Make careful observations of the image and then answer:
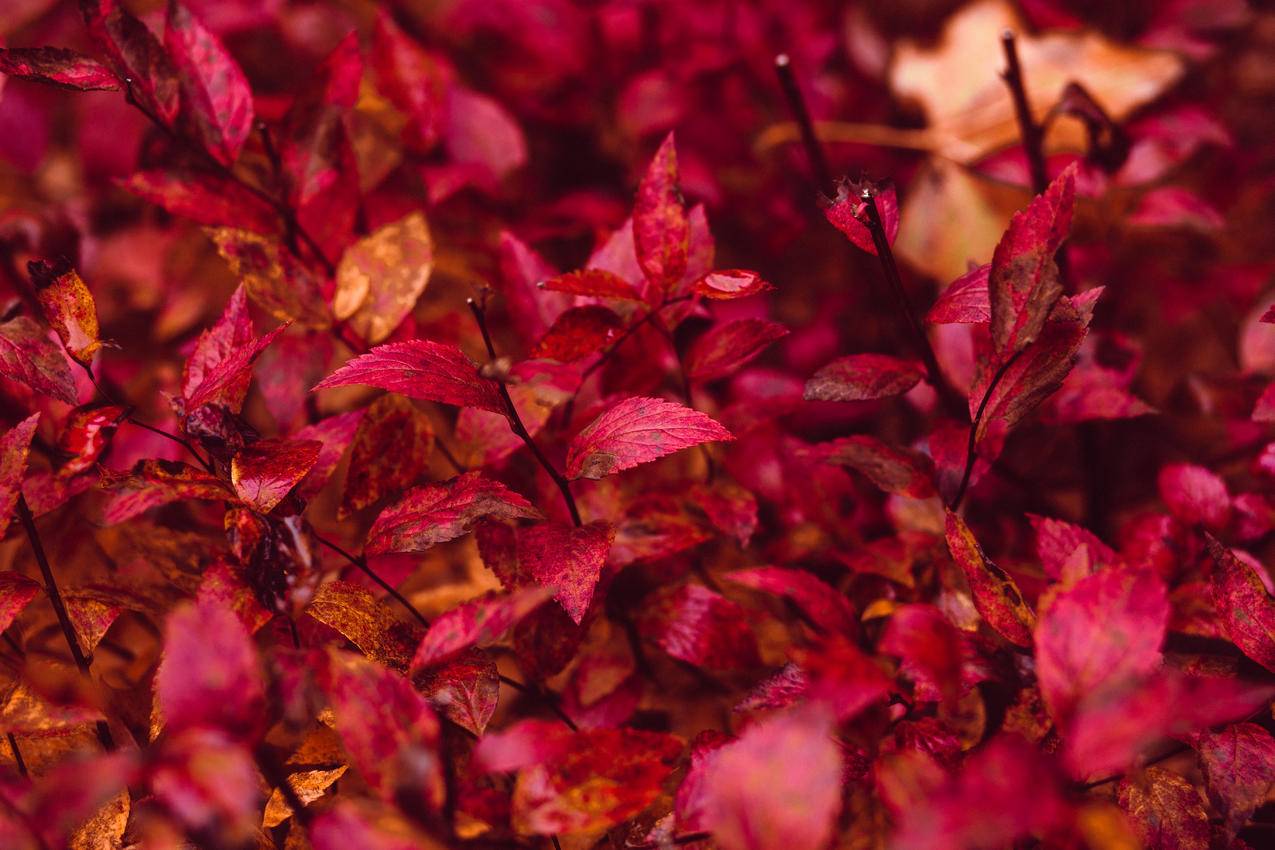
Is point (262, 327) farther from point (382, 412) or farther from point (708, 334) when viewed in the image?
point (708, 334)

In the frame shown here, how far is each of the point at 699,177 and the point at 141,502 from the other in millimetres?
668

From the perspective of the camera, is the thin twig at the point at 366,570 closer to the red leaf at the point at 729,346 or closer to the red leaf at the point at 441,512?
the red leaf at the point at 441,512

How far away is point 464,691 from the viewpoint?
1.85 feet

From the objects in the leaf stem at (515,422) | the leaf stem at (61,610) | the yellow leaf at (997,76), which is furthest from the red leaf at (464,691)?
the yellow leaf at (997,76)

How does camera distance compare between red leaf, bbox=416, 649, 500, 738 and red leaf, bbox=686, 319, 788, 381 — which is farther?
red leaf, bbox=686, 319, 788, 381

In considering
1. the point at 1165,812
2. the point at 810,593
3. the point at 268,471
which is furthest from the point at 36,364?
the point at 1165,812

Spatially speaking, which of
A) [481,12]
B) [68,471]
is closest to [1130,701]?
[68,471]

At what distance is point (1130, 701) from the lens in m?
0.40

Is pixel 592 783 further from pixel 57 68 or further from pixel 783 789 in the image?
pixel 57 68

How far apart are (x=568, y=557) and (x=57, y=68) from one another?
0.46m

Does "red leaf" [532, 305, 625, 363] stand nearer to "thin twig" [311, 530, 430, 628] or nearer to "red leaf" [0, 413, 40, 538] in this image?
"thin twig" [311, 530, 430, 628]

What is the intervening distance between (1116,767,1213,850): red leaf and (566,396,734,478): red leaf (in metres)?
0.33

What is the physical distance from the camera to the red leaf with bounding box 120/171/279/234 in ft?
2.39

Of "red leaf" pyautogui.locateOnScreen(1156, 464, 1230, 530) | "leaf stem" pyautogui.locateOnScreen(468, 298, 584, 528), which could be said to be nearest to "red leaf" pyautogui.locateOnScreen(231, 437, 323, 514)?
"leaf stem" pyautogui.locateOnScreen(468, 298, 584, 528)
